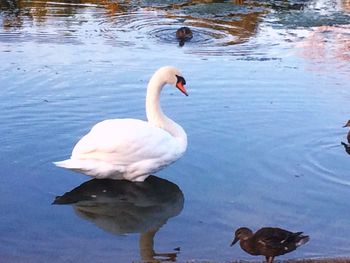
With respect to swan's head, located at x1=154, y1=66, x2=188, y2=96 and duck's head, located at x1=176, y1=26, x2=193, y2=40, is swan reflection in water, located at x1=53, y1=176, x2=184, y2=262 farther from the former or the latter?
duck's head, located at x1=176, y1=26, x2=193, y2=40

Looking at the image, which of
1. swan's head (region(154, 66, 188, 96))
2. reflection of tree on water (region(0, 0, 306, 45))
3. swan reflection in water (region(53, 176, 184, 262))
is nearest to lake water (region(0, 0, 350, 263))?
swan reflection in water (region(53, 176, 184, 262))

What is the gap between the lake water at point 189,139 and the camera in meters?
6.18

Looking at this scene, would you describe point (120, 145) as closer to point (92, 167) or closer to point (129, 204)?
point (92, 167)

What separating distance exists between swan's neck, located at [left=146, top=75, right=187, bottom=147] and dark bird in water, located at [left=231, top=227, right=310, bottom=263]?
7.67ft

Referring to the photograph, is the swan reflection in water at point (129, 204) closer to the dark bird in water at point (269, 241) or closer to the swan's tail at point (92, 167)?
the swan's tail at point (92, 167)

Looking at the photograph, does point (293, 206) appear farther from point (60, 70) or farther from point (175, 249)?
point (60, 70)

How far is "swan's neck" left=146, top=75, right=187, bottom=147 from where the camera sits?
26.0 ft

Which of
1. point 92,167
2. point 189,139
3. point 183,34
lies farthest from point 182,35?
point 92,167

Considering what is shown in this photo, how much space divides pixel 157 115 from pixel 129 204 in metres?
1.42

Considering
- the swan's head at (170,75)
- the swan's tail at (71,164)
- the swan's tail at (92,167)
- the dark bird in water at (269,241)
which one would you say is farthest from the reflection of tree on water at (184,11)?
the dark bird in water at (269,241)

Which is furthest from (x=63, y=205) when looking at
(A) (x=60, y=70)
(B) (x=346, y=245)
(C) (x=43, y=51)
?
(C) (x=43, y=51)

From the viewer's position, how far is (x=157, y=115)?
26.4ft

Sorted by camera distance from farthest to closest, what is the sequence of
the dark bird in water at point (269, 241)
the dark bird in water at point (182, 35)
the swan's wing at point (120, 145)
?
the dark bird in water at point (182, 35), the swan's wing at point (120, 145), the dark bird in water at point (269, 241)

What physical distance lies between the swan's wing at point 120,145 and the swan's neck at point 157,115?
0.58 m
